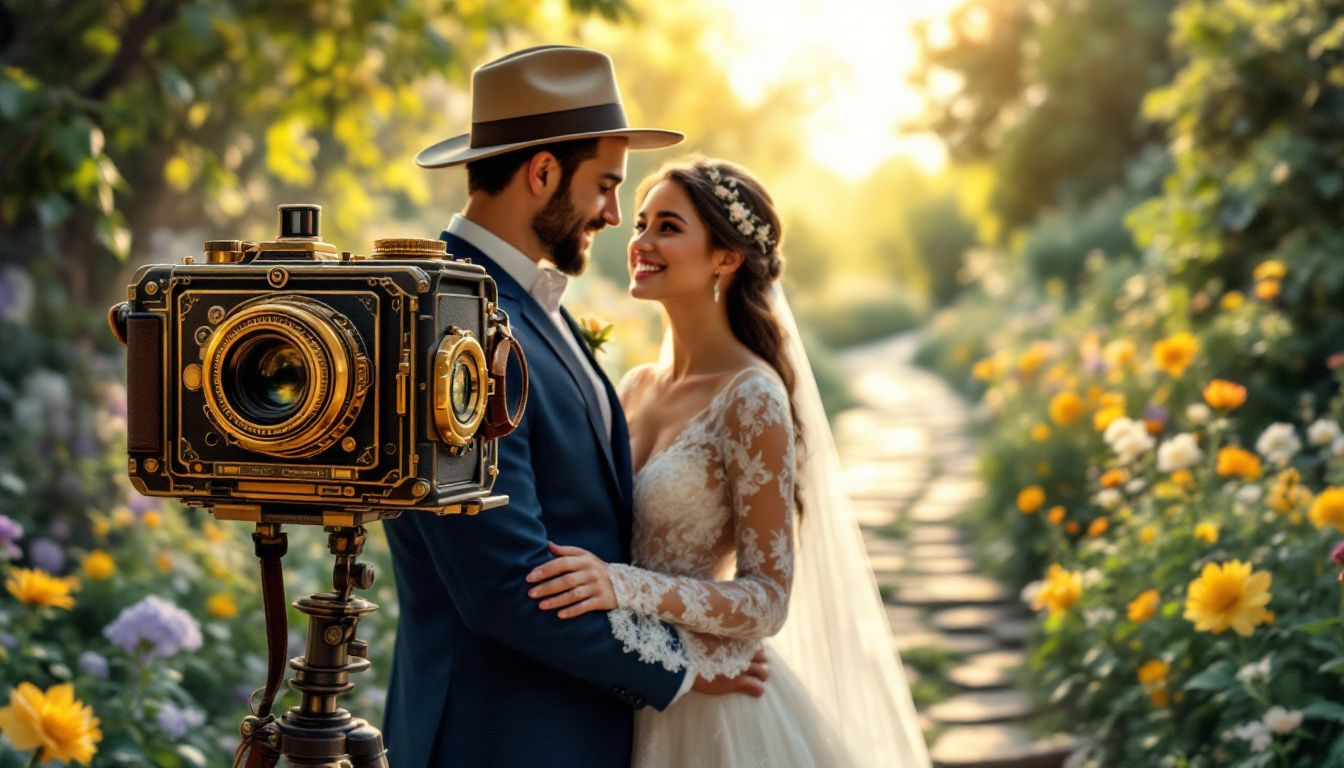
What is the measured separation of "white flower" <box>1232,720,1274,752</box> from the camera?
2.87 m

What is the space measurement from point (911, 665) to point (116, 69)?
3955mm

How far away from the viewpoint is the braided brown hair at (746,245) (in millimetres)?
2750

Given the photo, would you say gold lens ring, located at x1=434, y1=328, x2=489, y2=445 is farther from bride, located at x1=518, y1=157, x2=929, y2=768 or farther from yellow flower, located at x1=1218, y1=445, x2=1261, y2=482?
yellow flower, located at x1=1218, y1=445, x2=1261, y2=482

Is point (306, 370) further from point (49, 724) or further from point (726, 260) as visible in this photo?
point (726, 260)

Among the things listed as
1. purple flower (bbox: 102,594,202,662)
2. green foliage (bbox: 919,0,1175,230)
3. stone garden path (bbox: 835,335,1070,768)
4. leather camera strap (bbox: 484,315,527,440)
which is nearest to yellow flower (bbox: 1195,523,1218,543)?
stone garden path (bbox: 835,335,1070,768)

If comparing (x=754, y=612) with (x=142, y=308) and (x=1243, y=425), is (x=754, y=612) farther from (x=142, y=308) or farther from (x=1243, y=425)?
(x=1243, y=425)

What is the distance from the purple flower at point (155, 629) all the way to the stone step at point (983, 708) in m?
2.87

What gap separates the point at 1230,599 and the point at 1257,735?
0.32 metres

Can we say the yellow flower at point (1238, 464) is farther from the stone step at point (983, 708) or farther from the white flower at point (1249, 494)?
the stone step at point (983, 708)

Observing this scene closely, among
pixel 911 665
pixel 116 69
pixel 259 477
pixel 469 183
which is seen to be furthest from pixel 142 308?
pixel 911 665

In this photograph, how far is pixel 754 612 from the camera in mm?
2428

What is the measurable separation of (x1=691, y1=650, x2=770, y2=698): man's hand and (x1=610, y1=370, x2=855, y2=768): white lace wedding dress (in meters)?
0.02

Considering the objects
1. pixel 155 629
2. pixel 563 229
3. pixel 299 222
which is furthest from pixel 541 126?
pixel 155 629

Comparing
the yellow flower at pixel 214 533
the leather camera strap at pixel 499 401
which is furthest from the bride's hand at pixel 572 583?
the yellow flower at pixel 214 533
